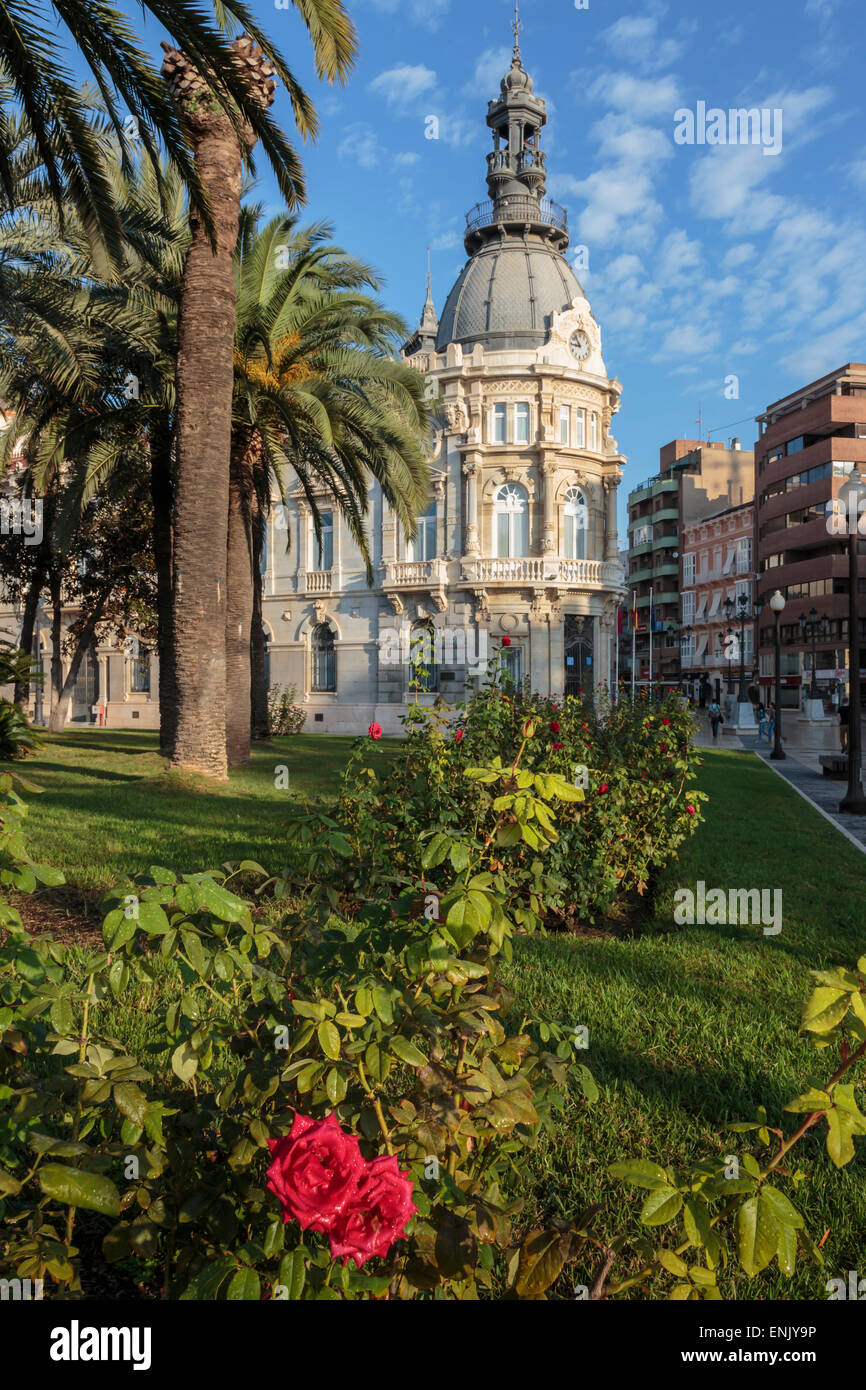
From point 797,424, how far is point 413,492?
148 feet

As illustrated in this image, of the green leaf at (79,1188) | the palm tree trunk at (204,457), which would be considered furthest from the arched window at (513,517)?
the green leaf at (79,1188)

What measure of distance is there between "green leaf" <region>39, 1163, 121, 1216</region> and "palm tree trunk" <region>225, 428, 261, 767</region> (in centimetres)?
1407

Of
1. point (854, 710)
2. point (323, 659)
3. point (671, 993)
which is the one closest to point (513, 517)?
point (323, 659)

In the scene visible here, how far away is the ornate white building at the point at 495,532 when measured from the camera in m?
32.7

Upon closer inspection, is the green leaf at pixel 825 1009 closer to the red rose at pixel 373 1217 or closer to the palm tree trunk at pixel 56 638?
the red rose at pixel 373 1217

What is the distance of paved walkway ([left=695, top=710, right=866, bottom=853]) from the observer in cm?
1178

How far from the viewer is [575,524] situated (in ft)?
111

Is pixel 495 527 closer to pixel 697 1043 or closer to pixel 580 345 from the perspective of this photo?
pixel 580 345

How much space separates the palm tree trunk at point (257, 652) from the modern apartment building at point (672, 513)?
A: 5652 centimetres

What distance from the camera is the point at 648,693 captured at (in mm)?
11055

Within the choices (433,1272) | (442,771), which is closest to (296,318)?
(442,771)

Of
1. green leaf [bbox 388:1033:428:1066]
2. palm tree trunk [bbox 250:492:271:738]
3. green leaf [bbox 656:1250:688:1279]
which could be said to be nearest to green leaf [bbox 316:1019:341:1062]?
green leaf [bbox 388:1033:428:1066]

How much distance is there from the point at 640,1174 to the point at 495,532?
32.7 metres
